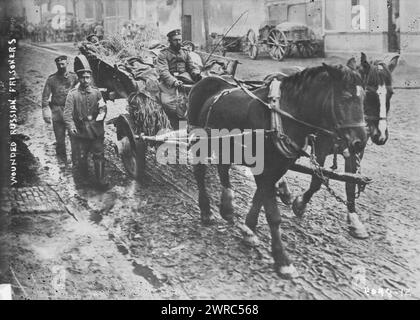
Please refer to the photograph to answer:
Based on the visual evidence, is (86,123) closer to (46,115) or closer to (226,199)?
(46,115)

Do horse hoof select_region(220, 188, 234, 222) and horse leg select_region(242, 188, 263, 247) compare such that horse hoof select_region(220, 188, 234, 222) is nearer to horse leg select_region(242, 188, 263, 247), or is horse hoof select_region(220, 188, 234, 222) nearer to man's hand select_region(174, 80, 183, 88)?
horse leg select_region(242, 188, 263, 247)

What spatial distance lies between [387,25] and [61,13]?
11.1 ft

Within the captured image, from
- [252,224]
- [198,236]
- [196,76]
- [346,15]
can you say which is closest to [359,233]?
[252,224]

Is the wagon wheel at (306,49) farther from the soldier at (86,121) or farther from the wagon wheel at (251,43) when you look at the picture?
the soldier at (86,121)

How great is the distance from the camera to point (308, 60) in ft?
17.9

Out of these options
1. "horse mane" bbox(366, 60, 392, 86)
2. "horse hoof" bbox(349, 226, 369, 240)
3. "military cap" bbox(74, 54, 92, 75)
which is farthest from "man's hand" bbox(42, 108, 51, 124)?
"horse hoof" bbox(349, 226, 369, 240)

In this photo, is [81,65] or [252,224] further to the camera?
[81,65]

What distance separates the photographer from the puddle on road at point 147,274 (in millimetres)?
4699

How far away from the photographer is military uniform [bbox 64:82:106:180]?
5.16 m

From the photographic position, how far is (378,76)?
4551 millimetres

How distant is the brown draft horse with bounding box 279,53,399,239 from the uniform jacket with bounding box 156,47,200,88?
155 cm

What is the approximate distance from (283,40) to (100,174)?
2.34m

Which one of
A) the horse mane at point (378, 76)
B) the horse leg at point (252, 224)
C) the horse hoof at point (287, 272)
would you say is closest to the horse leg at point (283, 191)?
the horse leg at point (252, 224)
